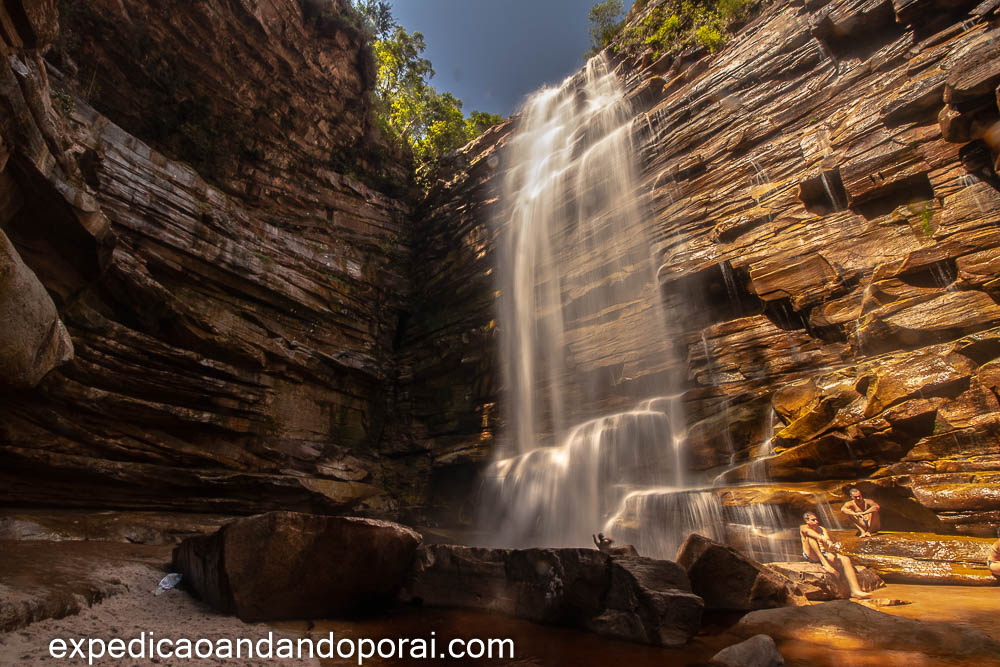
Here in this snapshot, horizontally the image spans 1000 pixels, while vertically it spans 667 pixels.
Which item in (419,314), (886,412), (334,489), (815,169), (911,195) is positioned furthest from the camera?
(419,314)

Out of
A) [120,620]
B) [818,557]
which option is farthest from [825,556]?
[120,620]

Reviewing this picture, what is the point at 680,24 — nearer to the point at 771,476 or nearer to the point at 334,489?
the point at 771,476

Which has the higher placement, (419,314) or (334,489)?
(419,314)

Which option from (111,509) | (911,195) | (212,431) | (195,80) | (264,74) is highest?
(264,74)

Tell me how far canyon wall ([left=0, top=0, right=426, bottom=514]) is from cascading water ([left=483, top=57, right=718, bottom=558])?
17.6 ft

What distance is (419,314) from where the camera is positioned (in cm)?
2039

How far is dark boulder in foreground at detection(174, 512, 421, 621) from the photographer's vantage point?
450cm

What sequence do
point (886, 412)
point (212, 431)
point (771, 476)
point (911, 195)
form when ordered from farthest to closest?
1. point (212, 431)
2. point (911, 195)
3. point (771, 476)
4. point (886, 412)

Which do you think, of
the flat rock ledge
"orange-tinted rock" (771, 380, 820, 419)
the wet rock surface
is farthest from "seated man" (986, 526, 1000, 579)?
"orange-tinted rock" (771, 380, 820, 419)

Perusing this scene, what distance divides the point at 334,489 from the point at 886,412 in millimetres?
13989

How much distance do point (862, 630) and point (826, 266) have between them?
9531mm

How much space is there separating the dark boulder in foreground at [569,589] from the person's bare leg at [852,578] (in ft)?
8.09

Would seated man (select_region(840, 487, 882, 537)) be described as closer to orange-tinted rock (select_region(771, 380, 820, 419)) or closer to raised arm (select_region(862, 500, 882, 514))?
raised arm (select_region(862, 500, 882, 514))

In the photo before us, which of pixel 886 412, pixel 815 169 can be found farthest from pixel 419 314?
pixel 886 412
